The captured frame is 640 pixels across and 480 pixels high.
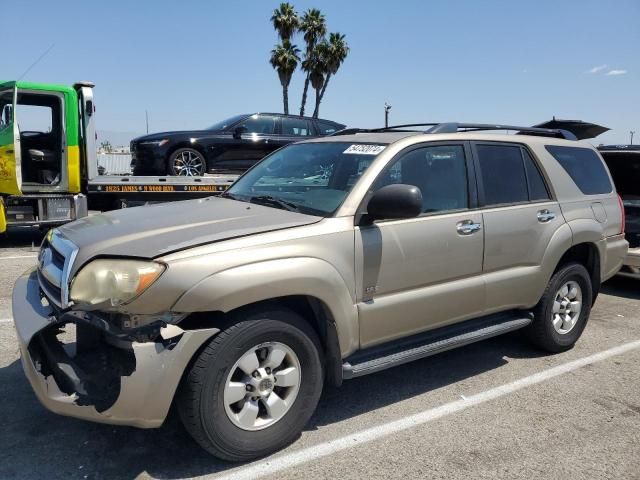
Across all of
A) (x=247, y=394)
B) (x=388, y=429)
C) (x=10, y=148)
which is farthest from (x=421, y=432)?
(x=10, y=148)

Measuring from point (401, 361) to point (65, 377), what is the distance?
1.89m

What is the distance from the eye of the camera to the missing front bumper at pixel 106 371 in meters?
2.46

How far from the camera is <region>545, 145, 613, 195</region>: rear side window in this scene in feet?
15.2

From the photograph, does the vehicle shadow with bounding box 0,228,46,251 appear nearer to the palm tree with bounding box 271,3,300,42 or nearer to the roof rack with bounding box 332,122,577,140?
the roof rack with bounding box 332,122,577,140

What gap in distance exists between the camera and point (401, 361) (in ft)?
10.9

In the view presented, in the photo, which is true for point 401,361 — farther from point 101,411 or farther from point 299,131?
point 299,131

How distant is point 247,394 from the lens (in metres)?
Result: 2.80

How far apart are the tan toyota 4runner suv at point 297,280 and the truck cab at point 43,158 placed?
18.2 ft

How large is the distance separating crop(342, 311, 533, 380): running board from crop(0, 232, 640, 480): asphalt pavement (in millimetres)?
384

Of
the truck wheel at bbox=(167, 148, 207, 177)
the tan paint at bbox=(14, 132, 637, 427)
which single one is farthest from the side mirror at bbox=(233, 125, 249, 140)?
the tan paint at bbox=(14, 132, 637, 427)

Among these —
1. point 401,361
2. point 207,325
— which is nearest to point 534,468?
point 401,361

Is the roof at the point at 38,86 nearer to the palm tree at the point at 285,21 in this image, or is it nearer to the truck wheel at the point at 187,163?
the truck wheel at the point at 187,163

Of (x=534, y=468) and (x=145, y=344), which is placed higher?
(x=145, y=344)

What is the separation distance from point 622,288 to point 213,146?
7636 mm
